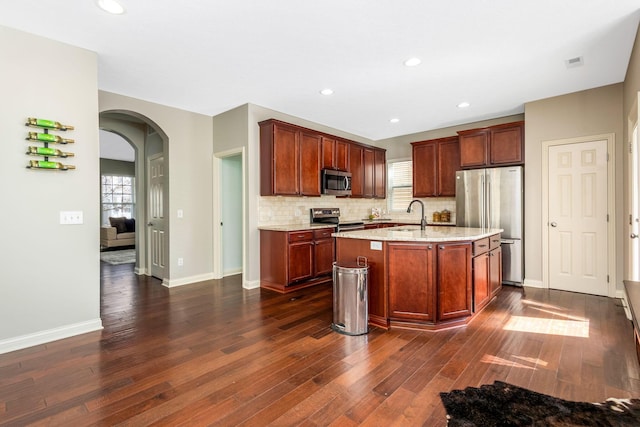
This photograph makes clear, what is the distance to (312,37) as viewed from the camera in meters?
2.87

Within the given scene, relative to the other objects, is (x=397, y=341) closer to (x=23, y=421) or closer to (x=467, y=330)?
(x=467, y=330)

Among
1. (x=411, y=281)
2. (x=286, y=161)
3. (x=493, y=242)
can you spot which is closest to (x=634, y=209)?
(x=493, y=242)

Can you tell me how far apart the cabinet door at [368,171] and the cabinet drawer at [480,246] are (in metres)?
3.14

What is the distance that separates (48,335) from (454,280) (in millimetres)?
3829

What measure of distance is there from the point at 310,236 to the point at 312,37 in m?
2.75

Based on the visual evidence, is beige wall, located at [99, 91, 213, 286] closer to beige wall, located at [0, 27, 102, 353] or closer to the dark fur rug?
beige wall, located at [0, 27, 102, 353]

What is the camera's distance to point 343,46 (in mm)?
3033

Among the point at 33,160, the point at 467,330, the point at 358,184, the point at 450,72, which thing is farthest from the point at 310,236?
the point at 33,160

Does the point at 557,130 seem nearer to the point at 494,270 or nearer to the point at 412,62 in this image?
the point at 494,270

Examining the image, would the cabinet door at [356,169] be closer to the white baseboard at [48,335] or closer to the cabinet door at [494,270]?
the cabinet door at [494,270]

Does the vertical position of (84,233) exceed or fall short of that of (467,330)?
it exceeds it

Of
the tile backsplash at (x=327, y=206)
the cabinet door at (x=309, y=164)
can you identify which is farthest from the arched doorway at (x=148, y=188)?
the cabinet door at (x=309, y=164)

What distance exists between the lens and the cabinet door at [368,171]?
654cm

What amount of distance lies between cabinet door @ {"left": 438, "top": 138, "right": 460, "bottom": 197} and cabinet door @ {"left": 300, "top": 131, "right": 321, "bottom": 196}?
2350 millimetres
